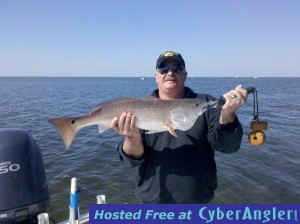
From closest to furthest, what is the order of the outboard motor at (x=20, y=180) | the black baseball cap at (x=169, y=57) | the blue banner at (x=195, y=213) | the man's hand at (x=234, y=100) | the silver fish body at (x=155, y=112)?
the blue banner at (x=195, y=213), the man's hand at (x=234, y=100), the silver fish body at (x=155, y=112), the outboard motor at (x=20, y=180), the black baseball cap at (x=169, y=57)

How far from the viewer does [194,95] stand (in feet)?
14.4

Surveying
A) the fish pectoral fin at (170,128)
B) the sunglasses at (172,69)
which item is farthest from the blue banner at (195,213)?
the sunglasses at (172,69)

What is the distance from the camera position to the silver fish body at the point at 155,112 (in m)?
3.82

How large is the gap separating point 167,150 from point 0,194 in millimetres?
2684

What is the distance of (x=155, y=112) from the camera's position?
3.98 meters

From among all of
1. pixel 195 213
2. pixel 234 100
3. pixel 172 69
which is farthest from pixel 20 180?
pixel 234 100

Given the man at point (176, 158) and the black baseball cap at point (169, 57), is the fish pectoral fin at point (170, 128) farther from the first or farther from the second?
the black baseball cap at point (169, 57)

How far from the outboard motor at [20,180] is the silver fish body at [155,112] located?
1.38 meters

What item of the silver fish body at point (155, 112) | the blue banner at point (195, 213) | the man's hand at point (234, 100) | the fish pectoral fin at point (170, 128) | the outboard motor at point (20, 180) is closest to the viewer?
the blue banner at point (195, 213)

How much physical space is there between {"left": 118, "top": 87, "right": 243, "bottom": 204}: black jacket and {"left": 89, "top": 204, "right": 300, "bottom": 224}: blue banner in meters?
0.62

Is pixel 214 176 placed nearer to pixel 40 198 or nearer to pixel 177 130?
pixel 177 130

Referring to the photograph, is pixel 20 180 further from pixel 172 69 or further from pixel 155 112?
pixel 172 69

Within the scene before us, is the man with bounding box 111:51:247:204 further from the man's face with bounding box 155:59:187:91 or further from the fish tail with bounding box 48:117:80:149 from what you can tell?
the fish tail with bounding box 48:117:80:149

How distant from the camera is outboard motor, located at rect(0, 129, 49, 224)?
4.07 meters
